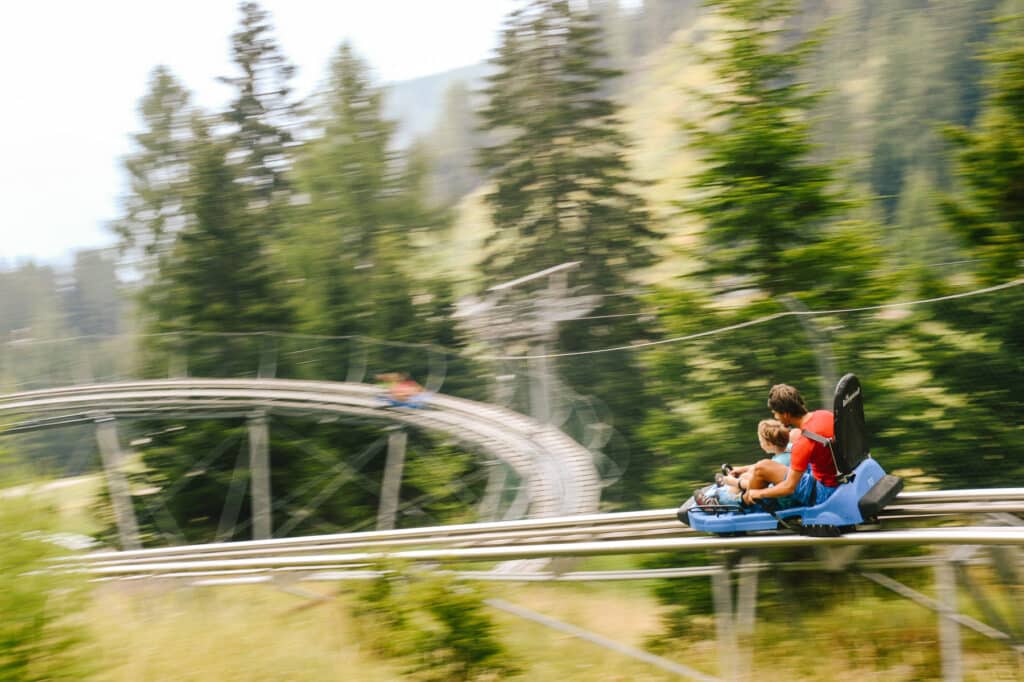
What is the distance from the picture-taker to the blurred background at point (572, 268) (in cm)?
849

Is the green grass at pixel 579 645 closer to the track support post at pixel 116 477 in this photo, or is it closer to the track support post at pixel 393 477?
the track support post at pixel 393 477

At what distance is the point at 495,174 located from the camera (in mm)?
34562

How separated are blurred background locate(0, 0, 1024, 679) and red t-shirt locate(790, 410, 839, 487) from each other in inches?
71.3

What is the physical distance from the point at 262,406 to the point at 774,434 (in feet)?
49.4

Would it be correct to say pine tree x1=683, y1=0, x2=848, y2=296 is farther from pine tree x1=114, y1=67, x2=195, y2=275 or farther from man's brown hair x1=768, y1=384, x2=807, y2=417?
pine tree x1=114, y1=67, x2=195, y2=275

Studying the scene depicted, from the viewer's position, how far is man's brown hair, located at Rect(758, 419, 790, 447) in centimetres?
684

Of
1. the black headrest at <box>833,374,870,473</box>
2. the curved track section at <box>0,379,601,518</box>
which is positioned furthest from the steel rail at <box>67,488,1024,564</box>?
the curved track section at <box>0,379,601,518</box>

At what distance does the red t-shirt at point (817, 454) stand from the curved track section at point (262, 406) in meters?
6.14

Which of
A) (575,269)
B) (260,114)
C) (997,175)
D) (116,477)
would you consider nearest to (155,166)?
(260,114)

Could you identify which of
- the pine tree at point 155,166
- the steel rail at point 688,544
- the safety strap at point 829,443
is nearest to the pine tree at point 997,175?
the steel rail at point 688,544

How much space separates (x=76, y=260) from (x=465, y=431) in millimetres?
38055

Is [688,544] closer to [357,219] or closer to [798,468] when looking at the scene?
[798,468]

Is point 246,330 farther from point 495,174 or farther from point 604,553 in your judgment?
point 604,553

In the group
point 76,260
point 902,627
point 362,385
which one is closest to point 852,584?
point 902,627
